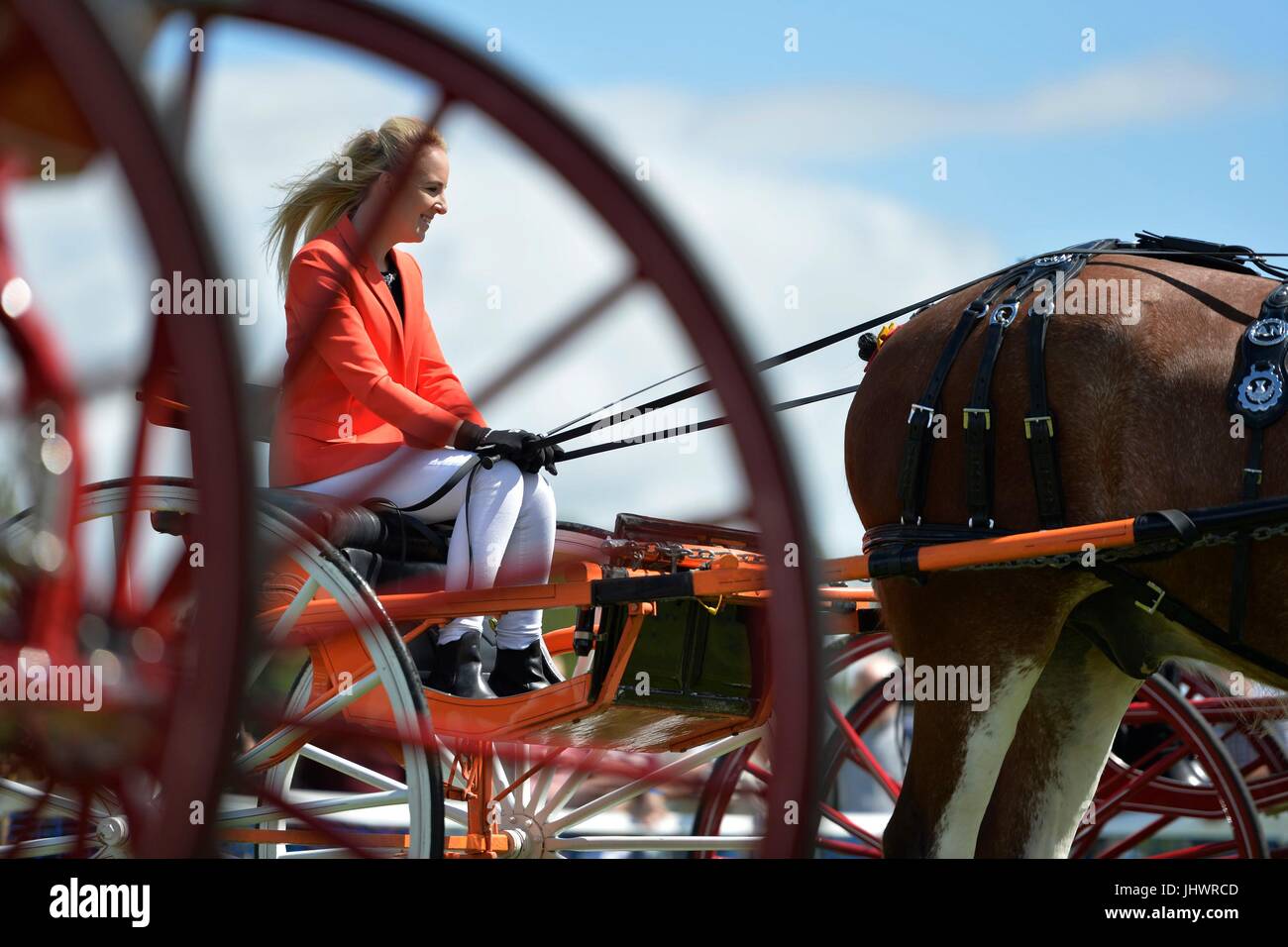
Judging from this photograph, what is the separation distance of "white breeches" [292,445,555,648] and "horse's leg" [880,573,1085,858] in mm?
947

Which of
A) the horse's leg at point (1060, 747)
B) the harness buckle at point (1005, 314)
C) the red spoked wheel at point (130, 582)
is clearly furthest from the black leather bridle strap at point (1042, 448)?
the red spoked wheel at point (130, 582)


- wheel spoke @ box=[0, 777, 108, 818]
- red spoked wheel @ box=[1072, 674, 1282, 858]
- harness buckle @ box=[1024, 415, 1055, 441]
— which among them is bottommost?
red spoked wheel @ box=[1072, 674, 1282, 858]

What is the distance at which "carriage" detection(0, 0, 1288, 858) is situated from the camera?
146cm

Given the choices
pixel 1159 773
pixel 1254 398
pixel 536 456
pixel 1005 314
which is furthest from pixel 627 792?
pixel 1159 773

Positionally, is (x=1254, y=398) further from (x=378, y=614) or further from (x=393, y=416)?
(x=378, y=614)

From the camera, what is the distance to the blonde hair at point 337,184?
319 cm

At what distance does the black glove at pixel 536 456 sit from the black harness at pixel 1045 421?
808mm

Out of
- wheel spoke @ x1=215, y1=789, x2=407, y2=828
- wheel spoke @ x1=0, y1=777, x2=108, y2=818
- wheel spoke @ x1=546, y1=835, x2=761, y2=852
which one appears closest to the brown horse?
wheel spoke @ x1=546, y1=835, x2=761, y2=852

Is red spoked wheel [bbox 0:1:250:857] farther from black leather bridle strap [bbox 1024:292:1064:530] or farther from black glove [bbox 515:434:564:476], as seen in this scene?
black leather bridle strap [bbox 1024:292:1064:530]

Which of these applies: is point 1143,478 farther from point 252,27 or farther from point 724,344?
point 252,27

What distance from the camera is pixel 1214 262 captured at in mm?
3809

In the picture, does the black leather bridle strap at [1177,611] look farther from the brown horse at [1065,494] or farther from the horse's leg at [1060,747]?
the horse's leg at [1060,747]
